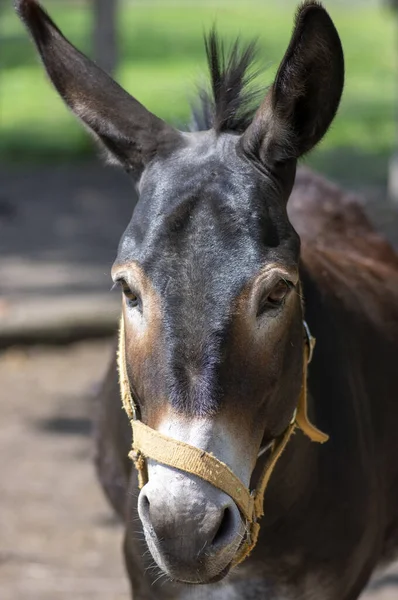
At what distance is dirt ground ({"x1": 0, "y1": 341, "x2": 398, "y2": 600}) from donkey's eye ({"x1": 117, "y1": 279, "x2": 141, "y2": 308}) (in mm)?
2466

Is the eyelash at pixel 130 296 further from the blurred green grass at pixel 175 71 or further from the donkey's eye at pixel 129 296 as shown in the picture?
the blurred green grass at pixel 175 71

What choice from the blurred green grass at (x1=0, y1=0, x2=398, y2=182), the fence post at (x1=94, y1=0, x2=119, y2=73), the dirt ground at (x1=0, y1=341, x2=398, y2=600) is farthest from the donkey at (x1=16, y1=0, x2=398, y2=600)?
the fence post at (x1=94, y1=0, x2=119, y2=73)

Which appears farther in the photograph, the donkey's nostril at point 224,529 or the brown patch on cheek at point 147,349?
the brown patch on cheek at point 147,349

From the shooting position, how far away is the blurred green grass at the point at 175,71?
14.4m

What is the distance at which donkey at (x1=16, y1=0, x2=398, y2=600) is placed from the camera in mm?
2705

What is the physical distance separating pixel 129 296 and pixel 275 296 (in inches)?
14.6

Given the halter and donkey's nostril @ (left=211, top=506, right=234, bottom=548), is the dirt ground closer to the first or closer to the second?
the halter

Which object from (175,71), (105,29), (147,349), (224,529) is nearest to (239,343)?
(147,349)

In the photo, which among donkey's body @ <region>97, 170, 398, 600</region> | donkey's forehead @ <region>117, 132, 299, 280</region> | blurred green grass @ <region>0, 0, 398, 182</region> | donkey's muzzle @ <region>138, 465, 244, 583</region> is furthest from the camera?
blurred green grass @ <region>0, 0, 398, 182</region>

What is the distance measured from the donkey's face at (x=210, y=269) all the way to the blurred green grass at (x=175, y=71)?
14.6ft

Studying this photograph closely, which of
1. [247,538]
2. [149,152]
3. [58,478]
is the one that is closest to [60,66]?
[149,152]

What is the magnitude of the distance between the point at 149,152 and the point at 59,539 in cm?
297

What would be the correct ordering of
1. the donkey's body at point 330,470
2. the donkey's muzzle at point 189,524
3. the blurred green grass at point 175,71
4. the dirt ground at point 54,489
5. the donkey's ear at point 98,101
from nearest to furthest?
the donkey's muzzle at point 189,524 → the donkey's ear at point 98,101 → the donkey's body at point 330,470 → the dirt ground at point 54,489 → the blurred green grass at point 175,71

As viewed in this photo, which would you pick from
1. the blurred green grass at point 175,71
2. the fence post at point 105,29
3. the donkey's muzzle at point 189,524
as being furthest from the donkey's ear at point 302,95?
the fence post at point 105,29
